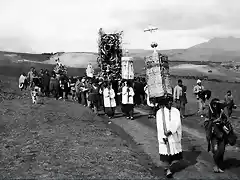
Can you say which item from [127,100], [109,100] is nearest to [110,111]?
[109,100]

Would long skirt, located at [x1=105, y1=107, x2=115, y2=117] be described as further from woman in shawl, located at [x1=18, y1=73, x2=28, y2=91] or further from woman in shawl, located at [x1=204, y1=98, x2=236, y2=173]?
woman in shawl, located at [x1=18, y1=73, x2=28, y2=91]

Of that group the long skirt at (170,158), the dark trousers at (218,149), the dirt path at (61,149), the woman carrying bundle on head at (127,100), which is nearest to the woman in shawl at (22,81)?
the dirt path at (61,149)

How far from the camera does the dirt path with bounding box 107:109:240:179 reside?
959 centimetres

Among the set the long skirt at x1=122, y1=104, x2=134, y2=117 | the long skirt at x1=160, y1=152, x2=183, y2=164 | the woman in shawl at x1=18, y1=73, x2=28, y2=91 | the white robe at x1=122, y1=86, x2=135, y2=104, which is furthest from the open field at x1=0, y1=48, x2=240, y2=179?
the woman in shawl at x1=18, y1=73, x2=28, y2=91

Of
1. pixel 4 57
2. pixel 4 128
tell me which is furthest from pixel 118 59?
pixel 4 57

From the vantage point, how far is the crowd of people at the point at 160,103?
960 cm

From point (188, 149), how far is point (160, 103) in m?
Answer: 3.04

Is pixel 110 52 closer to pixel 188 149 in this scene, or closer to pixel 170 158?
pixel 188 149

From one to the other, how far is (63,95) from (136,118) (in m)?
10.1

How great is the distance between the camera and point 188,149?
12211mm

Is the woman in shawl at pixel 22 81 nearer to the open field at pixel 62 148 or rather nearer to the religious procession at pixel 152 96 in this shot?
the religious procession at pixel 152 96

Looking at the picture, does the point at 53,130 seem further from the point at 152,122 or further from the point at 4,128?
the point at 152,122

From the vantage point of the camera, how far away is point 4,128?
15656 mm

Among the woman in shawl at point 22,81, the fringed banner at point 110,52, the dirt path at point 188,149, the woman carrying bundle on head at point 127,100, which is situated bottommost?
the dirt path at point 188,149
